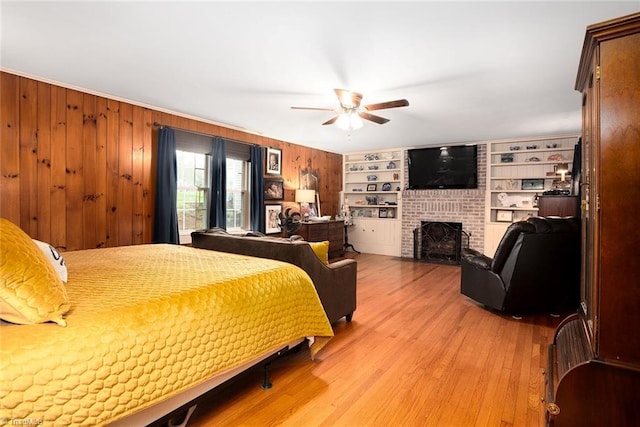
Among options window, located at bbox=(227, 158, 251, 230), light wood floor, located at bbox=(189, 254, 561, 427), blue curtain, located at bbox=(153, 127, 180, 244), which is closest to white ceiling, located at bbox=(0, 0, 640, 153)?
blue curtain, located at bbox=(153, 127, 180, 244)

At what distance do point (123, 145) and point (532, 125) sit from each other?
5801 millimetres

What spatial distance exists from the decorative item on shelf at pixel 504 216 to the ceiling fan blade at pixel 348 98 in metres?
4.40

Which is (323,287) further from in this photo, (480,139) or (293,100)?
(480,139)

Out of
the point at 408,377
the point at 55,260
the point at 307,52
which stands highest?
the point at 307,52

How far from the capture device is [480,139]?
617cm

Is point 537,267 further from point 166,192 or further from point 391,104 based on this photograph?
point 166,192

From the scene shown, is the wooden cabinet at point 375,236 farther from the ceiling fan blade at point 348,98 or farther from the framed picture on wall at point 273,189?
the ceiling fan blade at point 348,98

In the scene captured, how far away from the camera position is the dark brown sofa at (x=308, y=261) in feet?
8.73

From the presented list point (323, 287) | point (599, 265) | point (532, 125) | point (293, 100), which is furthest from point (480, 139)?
point (599, 265)

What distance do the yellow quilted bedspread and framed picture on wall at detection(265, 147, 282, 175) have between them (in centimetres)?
370

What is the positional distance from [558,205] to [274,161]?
4.40 meters

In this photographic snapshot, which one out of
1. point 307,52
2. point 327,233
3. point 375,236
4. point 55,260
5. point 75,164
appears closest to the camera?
point 55,260

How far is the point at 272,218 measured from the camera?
5.95 meters

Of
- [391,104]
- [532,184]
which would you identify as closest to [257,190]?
[391,104]
